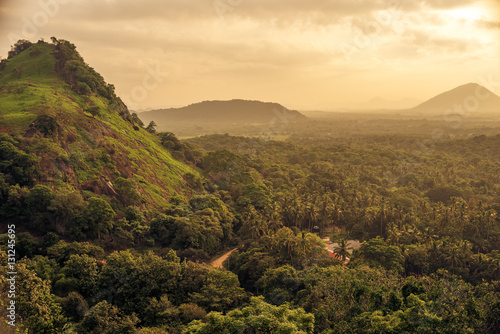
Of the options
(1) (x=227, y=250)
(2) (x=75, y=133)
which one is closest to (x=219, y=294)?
(1) (x=227, y=250)

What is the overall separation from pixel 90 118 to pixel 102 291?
5399cm

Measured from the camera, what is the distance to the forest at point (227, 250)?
2739cm

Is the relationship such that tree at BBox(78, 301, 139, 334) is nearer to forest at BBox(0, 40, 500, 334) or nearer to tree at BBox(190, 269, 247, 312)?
forest at BBox(0, 40, 500, 334)

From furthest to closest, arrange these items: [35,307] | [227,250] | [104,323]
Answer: [227,250], [104,323], [35,307]

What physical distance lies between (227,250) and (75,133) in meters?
44.3

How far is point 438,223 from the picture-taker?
207 ft

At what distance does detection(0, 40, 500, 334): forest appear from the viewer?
27391 millimetres

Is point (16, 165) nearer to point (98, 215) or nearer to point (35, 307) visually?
point (98, 215)

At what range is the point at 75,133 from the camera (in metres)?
68.8

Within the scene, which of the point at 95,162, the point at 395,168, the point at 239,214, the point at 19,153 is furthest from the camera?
the point at 395,168

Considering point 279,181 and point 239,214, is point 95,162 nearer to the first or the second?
point 239,214

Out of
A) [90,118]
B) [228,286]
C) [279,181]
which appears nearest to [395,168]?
[279,181]

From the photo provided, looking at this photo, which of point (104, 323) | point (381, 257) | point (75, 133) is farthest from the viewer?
point (75, 133)

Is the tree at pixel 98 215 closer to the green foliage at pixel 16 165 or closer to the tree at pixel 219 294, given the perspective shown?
the green foliage at pixel 16 165
